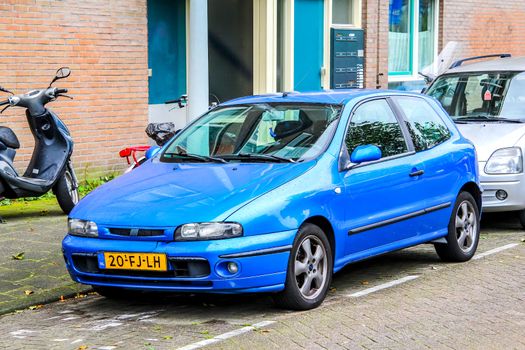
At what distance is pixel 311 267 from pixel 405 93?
96.8 inches

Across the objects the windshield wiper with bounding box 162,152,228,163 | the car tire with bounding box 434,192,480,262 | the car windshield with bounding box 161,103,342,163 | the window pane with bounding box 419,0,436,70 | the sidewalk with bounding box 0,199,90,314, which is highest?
the window pane with bounding box 419,0,436,70

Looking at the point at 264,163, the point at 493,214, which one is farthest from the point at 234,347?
the point at 493,214

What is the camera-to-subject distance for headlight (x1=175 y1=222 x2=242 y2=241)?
271 inches

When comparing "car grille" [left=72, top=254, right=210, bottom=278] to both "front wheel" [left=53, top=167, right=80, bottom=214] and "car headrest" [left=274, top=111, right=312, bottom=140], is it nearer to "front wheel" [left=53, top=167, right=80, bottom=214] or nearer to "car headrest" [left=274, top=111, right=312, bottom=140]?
"car headrest" [left=274, top=111, right=312, bottom=140]

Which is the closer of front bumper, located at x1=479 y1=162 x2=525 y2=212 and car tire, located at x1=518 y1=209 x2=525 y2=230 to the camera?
front bumper, located at x1=479 y1=162 x2=525 y2=212

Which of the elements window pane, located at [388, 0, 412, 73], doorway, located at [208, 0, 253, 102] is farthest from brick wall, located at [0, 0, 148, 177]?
window pane, located at [388, 0, 412, 73]

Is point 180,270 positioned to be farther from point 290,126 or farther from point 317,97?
point 317,97

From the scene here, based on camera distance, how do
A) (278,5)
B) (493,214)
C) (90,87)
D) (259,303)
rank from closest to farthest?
(259,303) < (493,214) < (90,87) < (278,5)

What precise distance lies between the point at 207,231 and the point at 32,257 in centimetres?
301

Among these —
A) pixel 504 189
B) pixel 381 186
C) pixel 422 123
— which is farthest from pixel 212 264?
pixel 504 189

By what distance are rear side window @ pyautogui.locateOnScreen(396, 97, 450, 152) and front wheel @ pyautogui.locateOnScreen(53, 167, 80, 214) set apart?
4101mm

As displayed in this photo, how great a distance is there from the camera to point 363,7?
19016 millimetres

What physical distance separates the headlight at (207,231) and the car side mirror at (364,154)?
53.2 inches

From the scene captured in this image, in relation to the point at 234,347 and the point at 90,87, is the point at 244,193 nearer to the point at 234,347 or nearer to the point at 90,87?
the point at 234,347
